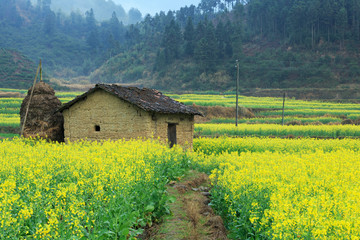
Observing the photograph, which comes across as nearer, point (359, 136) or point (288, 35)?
point (359, 136)

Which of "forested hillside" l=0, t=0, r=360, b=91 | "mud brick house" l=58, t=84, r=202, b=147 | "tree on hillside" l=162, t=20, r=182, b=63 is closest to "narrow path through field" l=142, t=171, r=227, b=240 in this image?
"mud brick house" l=58, t=84, r=202, b=147

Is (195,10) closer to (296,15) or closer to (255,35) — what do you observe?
(255,35)

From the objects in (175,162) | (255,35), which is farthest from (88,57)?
(175,162)

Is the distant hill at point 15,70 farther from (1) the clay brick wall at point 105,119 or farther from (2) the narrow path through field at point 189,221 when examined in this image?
(2) the narrow path through field at point 189,221

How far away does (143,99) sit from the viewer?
18.1m

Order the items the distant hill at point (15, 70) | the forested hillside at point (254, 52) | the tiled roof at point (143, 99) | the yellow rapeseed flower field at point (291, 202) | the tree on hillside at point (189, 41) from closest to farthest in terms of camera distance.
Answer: the yellow rapeseed flower field at point (291, 202) → the tiled roof at point (143, 99) → the distant hill at point (15, 70) → the forested hillside at point (254, 52) → the tree on hillside at point (189, 41)

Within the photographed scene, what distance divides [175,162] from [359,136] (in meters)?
21.6

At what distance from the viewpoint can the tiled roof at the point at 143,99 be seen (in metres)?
16.7

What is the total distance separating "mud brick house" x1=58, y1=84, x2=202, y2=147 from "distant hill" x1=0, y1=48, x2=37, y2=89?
58.3 m

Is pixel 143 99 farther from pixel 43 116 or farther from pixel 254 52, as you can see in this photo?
pixel 254 52

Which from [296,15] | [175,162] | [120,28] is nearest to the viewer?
[175,162]

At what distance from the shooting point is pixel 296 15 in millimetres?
95312

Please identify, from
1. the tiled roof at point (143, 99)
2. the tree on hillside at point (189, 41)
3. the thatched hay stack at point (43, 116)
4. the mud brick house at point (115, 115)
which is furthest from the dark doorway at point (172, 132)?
the tree on hillside at point (189, 41)

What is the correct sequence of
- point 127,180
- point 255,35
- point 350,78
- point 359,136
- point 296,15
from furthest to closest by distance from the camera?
1. point 255,35
2. point 296,15
3. point 350,78
4. point 359,136
5. point 127,180
